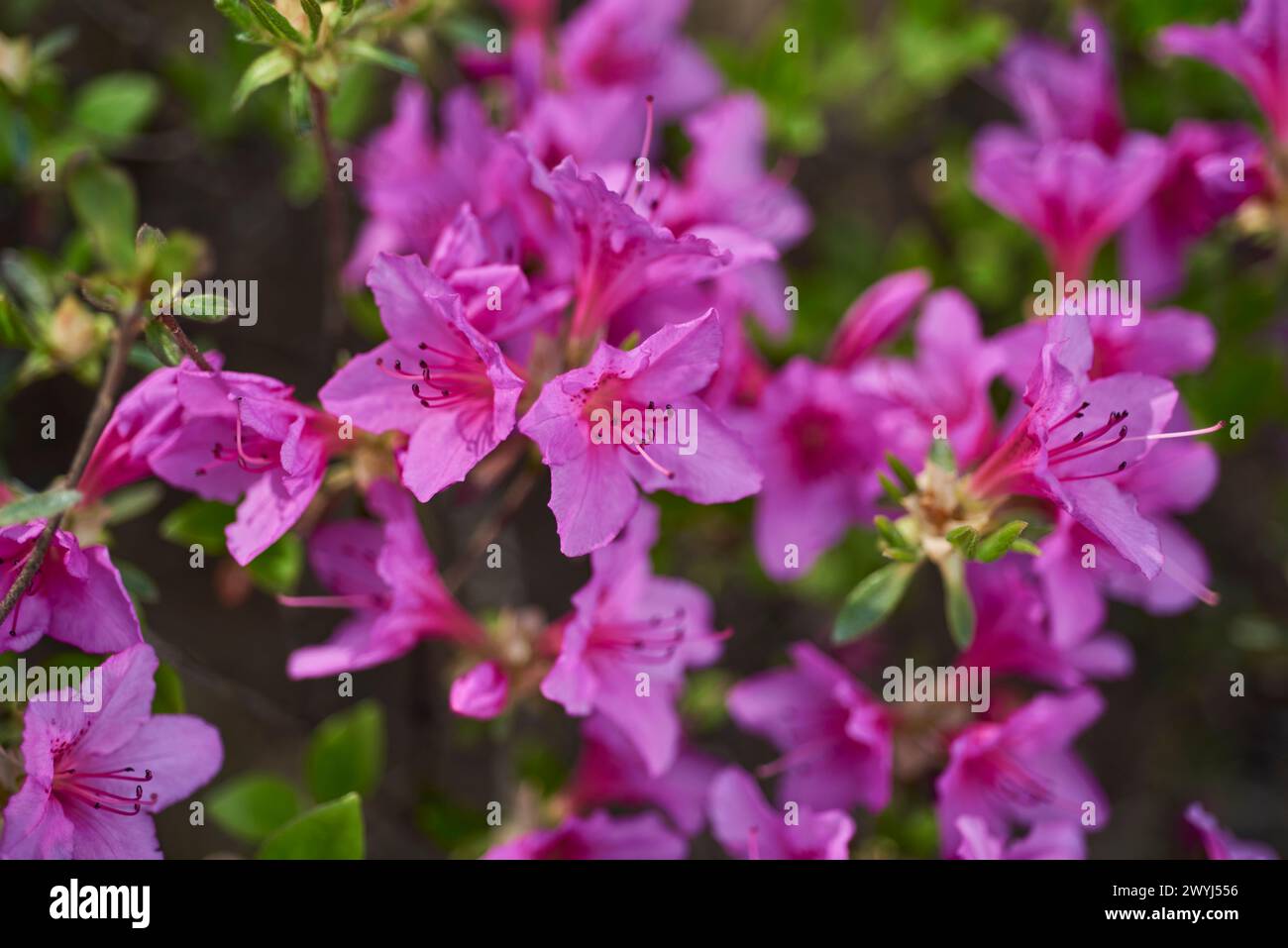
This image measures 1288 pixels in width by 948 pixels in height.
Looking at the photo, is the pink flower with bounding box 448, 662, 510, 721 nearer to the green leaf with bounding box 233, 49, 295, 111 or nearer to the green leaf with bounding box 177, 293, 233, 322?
the green leaf with bounding box 177, 293, 233, 322

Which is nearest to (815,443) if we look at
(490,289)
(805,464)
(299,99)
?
(805,464)

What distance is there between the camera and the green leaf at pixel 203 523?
1.61 m

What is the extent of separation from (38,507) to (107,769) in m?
0.36

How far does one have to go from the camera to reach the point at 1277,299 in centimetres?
228

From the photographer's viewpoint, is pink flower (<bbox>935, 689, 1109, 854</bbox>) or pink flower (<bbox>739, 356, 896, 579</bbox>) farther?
pink flower (<bbox>739, 356, 896, 579</bbox>)

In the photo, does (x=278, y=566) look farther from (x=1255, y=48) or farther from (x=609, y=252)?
(x=1255, y=48)

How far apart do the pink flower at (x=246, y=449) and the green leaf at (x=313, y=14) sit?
17.4 inches

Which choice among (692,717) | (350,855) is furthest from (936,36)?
(350,855)

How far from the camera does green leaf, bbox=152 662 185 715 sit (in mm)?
1552

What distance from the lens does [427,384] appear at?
1437 mm

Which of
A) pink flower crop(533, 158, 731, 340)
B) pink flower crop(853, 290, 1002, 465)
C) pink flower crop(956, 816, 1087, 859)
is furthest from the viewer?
pink flower crop(853, 290, 1002, 465)

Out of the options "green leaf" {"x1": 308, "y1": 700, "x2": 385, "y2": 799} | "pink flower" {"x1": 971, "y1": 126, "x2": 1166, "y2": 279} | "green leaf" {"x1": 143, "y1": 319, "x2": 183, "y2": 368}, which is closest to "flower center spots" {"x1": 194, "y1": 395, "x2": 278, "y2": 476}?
"green leaf" {"x1": 143, "y1": 319, "x2": 183, "y2": 368}

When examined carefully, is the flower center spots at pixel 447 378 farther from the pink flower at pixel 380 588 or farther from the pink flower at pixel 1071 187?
the pink flower at pixel 1071 187

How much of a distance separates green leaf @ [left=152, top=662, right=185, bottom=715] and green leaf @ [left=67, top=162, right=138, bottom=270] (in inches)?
27.8
